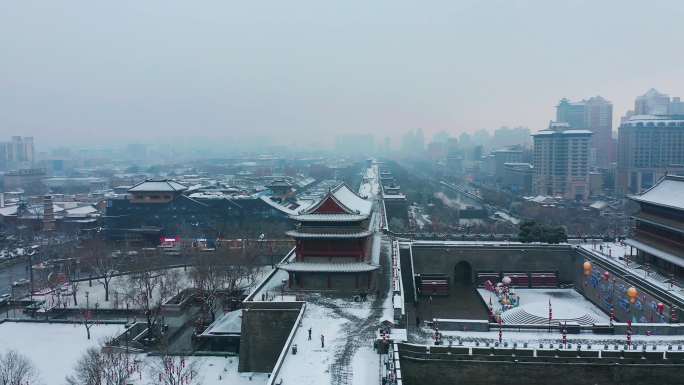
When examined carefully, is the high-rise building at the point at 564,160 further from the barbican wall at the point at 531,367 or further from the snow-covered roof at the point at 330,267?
the barbican wall at the point at 531,367

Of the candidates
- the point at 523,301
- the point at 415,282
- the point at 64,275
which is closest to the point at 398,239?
the point at 415,282

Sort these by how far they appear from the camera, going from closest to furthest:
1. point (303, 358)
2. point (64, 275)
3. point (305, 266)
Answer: point (303, 358) → point (305, 266) → point (64, 275)

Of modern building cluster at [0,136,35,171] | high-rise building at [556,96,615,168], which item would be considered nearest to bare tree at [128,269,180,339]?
high-rise building at [556,96,615,168]

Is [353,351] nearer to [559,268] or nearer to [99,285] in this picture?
[559,268]

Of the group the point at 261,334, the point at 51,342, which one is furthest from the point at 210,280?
the point at 261,334

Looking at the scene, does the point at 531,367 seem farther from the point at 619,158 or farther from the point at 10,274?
the point at 619,158

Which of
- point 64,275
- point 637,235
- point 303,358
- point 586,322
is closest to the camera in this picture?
point 303,358
